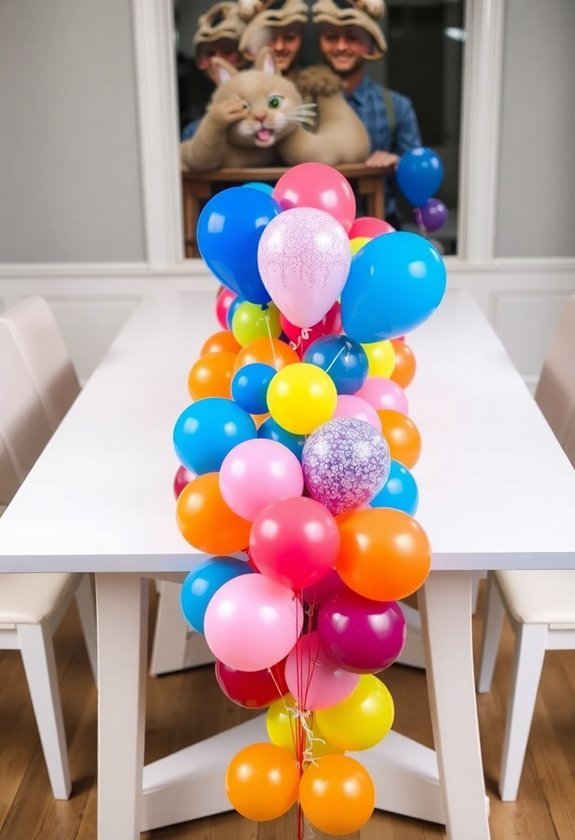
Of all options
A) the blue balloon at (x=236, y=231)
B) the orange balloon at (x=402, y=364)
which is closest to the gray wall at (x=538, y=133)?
the orange balloon at (x=402, y=364)

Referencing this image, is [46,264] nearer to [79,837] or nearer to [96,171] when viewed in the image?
[96,171]

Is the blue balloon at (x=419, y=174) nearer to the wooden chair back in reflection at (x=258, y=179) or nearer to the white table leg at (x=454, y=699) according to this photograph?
the wooden chair back in reflection at (x=258, y=179)

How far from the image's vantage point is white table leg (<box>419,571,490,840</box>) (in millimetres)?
1639

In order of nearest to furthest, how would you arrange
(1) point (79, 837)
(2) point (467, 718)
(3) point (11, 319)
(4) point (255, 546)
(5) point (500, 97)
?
1. (4) point (255, 546)
2. (2) point (467, 718)
3. (1) point (79, 837)
4. (3) point (11, 319)
5. (5) point (500, 97)

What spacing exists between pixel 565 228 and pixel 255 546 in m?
3.12

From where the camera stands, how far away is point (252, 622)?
130 cm

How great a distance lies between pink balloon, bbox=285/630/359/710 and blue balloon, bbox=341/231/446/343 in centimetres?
46

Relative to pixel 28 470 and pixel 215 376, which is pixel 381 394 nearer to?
pixel 215 376

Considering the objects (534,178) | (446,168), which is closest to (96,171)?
(446,168)

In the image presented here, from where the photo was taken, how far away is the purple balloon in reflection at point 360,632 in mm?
1342

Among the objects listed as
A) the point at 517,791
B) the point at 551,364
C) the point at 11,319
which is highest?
the point at 11,319

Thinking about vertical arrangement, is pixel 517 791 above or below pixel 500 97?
below

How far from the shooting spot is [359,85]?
13.0 ft

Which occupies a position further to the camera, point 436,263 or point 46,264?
point 46,264
